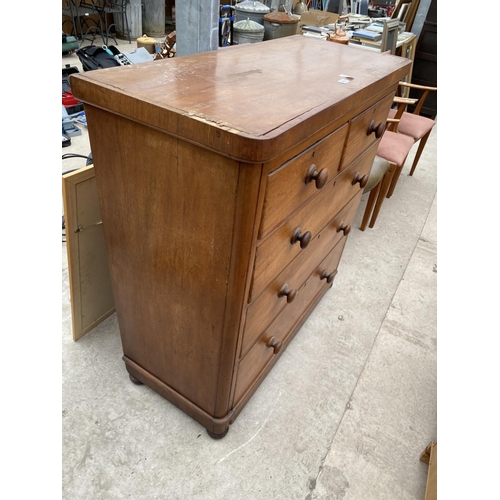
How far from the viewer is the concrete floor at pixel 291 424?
4.63 feet

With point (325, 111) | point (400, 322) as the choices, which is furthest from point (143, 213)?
point (400, 322)

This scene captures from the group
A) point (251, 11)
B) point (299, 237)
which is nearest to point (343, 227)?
point (299, 237)

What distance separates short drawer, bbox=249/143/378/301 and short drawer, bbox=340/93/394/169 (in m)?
0.05

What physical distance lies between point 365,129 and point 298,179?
1.69 ft

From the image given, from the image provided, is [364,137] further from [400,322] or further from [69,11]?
[69,11]

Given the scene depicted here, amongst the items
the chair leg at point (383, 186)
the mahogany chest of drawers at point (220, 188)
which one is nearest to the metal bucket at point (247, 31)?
the chair leg at point (383, 186)

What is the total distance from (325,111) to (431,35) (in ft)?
17.0

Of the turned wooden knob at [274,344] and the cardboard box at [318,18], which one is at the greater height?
the cardboard box at [318,18]

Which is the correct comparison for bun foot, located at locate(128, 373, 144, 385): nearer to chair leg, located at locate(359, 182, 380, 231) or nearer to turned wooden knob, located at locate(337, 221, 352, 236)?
turned wooden knob, located at locate(337, 221, 352, 236)

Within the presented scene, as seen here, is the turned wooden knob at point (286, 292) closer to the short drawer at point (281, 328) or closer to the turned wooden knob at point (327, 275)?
the short drawer at point (281, 328)

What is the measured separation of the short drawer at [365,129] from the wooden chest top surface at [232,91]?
→ 86mm

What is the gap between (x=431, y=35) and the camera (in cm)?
504

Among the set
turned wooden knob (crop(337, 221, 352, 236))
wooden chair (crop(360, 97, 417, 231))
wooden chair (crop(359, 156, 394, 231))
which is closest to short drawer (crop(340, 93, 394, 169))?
turned wooden knob (crop(337, 221, 352, 236))

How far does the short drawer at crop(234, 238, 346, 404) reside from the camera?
144 cm
